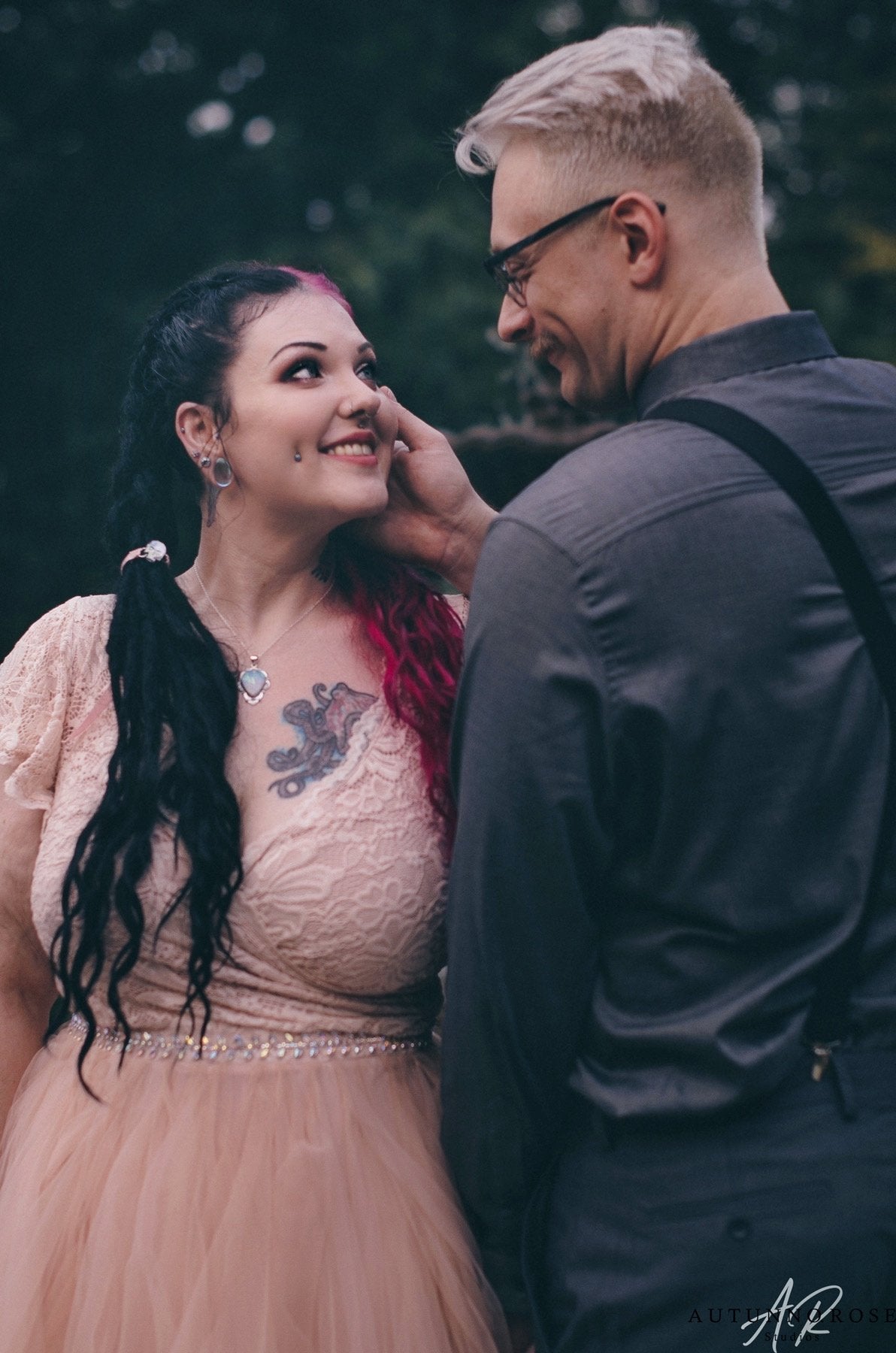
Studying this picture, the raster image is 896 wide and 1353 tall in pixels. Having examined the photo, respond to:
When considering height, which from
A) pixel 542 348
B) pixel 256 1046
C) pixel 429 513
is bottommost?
pixel 256 1046

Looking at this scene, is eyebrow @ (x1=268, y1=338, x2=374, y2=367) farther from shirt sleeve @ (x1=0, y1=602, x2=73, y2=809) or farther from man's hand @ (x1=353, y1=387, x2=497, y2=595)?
shirt sleeve @ (x1=0, y1=602, x2=73, y2=809)

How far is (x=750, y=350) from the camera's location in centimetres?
153

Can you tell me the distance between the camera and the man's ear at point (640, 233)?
5.22 ft

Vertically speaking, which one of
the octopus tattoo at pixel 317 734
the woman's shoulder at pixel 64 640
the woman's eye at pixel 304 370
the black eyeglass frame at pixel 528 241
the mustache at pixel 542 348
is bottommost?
the octopus tattoo at pixel 317 734

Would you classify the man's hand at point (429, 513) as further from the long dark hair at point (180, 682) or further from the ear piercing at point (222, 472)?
the ear piercing at point (222, 472)

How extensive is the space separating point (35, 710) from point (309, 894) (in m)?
0.61

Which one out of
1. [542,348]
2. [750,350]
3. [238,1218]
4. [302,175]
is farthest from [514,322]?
[302,175]

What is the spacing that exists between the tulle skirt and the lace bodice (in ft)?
0.32

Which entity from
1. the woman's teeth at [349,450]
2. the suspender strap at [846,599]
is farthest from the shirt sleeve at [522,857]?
the woman's teeth at [349,450]

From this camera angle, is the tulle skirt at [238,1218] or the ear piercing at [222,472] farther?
the ear piercing at [222,472]

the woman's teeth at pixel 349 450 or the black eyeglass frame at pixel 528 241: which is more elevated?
the black eyeglass frame at pixel 528 241

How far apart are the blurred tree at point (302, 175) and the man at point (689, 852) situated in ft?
14.3

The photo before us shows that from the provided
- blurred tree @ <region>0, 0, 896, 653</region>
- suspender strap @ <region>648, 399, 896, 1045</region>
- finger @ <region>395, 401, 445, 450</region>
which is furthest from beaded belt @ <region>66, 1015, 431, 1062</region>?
blurred tree @ <region>0, 0, 896, 653</region>

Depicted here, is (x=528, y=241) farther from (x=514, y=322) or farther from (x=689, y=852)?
(x=689, y=852)
